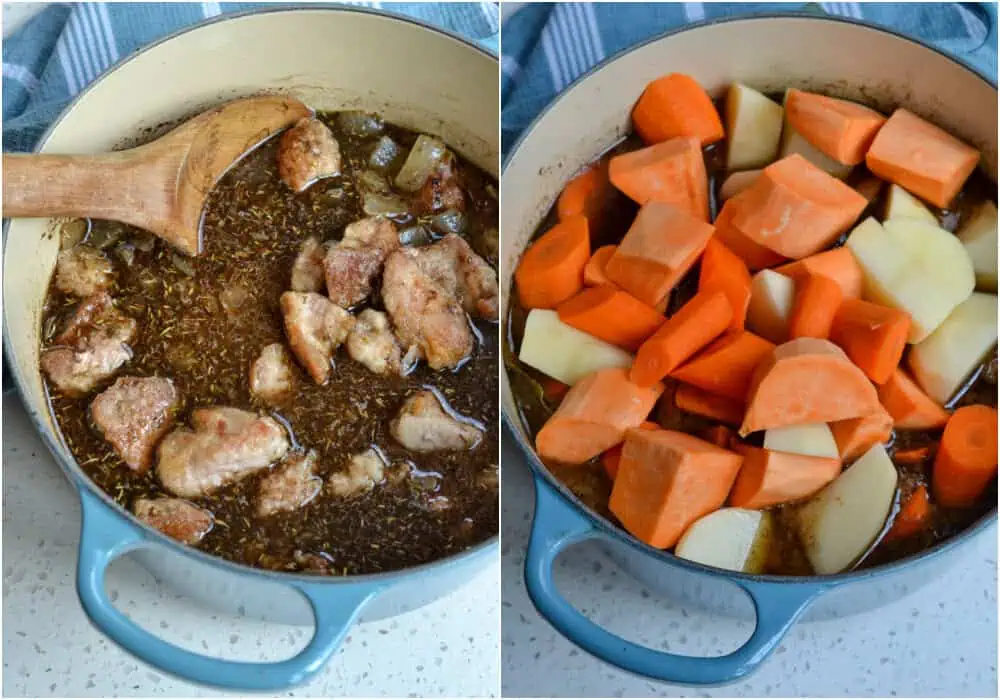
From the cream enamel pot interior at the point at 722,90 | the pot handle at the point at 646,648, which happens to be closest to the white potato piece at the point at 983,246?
the cream enamel pot interior at the point at 722,90

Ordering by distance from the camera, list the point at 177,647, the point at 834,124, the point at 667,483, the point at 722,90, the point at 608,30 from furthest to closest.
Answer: the point at 608,30 → the point at 722,90 → the point at 834,124 → the point at 667,483 → the point at 177,647

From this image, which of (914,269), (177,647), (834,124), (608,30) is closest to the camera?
(177,647)

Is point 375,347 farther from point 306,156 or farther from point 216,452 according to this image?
point 306,156

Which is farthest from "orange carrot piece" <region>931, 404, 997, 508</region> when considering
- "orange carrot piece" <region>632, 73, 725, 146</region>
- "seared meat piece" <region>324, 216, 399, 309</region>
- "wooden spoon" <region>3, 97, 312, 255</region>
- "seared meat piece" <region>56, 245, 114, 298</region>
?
"seared meat piece" <region>56, 245, 114, 298</region>

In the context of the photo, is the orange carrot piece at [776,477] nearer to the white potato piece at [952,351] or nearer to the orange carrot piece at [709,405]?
the orange carrot piece at [709,405]

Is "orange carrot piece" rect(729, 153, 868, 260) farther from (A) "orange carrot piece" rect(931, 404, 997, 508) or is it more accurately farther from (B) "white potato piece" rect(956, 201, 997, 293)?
(A) "orange carrot piece" rect(931, 404, 997, 508)


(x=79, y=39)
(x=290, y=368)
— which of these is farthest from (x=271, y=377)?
(x=79, y=39)

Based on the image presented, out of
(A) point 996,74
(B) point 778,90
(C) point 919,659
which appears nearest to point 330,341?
(B) point 778,90
